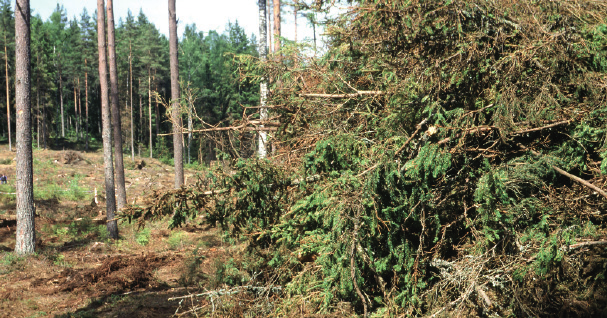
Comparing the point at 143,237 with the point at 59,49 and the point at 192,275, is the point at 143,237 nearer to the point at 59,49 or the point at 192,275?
the point at 192,275

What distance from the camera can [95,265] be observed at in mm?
10766

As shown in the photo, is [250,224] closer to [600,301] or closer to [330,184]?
[330,184]

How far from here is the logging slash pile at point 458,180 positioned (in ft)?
14.3

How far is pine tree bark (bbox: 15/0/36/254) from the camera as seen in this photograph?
10.9 metres

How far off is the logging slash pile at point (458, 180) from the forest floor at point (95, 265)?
2.27 metres

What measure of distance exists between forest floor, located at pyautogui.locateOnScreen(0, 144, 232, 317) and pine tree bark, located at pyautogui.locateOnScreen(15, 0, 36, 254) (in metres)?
0.59

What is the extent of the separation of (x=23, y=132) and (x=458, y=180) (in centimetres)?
1050

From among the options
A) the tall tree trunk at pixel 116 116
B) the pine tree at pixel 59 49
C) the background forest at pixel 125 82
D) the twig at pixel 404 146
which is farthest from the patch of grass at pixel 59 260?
the pine tree at pixel 59 49

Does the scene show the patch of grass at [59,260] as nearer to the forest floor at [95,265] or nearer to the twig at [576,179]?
the forest floor at [95,265]

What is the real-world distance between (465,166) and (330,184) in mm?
1503

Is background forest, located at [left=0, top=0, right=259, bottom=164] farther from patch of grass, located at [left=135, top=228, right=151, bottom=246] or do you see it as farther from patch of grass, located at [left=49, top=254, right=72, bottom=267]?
patch of grass, located at [left=49, top=254, right=72, bottom=267]

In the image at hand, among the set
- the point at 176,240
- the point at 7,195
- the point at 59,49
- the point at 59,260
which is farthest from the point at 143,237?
the point at 59,49

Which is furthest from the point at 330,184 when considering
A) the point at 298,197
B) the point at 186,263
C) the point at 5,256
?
the point at 5,256

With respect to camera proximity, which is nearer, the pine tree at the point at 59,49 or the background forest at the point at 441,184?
the background forest at the point at 441,184
